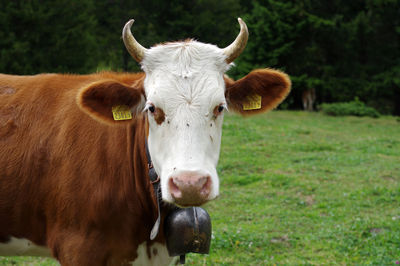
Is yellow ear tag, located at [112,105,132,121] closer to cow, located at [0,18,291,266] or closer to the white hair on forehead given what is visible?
cow, located at [0,18,291,266]

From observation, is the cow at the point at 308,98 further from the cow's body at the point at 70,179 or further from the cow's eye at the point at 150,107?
the cow's eye at the point at 150,107

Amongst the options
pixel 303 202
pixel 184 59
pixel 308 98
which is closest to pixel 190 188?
pixel 184 59

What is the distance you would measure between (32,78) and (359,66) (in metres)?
24.1

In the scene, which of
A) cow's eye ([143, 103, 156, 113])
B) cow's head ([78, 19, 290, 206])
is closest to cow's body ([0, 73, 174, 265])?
cow's head ([78, 19, 290, 206])

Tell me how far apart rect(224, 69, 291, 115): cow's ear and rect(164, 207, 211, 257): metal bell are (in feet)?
2.87

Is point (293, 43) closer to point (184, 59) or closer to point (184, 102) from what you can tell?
point (184, 59)

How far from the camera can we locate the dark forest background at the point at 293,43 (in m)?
21.9

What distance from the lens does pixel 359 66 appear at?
25.8 metres

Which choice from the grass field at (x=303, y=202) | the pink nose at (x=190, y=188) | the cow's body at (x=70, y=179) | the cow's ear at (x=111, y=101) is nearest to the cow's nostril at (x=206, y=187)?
the pink nose at (x=190, y=188)

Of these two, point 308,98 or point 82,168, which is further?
point 308,98

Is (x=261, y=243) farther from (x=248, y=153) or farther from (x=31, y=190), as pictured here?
(x=248, y=153)

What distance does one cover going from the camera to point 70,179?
11.6 ft

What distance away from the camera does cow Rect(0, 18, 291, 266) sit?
3188 millimetres

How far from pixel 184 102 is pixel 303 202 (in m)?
4.89
